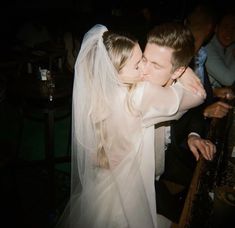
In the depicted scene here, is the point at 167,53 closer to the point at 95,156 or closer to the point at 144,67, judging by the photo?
the point at 144,67

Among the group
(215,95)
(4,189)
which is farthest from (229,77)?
(4,189)

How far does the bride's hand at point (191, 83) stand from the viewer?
194 cm

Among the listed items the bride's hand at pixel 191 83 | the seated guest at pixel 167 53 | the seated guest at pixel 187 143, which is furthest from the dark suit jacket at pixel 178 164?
the bride's hand at pixel 191 83

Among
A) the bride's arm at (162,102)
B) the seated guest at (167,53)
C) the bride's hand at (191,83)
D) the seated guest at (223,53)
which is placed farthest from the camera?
the seated guest at (223,53)

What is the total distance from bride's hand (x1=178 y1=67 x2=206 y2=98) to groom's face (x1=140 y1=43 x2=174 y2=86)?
4.9 inches

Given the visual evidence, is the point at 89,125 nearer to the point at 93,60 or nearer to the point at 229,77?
the point at 93,60

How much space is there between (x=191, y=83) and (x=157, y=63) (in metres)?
0.32

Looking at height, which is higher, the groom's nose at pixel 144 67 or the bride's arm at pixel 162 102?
the groom's nose at pixel 144 67

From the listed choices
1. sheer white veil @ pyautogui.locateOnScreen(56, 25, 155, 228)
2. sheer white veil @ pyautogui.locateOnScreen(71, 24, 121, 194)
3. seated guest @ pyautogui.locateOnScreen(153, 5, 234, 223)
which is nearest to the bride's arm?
sheer white veil @ pyautogui.locateOnScreen(56, 25, 155, 228)

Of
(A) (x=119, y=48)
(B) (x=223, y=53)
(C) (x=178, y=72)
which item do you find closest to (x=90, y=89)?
(A) (x=119, y=48)

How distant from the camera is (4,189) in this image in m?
3.46

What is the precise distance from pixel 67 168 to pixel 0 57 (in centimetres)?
271

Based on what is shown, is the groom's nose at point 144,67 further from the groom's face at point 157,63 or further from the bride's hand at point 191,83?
the bride's hand at point 191,83

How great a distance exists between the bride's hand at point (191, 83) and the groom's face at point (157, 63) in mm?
124
